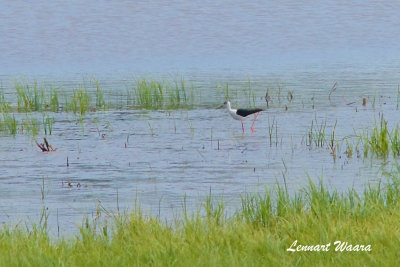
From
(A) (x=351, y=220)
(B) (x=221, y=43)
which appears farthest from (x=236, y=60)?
(A) (x=351, y=220)

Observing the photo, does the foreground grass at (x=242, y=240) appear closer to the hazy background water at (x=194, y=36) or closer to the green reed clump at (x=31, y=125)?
the green reed clump at (x=31, y=125)

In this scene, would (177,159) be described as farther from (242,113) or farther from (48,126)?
(48,126)

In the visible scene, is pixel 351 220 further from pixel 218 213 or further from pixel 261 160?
pixel 261 160

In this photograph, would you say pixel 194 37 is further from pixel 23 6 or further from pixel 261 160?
pixel 261 160

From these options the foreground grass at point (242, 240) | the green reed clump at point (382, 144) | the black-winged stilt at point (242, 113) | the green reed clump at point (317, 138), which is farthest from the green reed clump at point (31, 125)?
the foreground grass at point (242, 240)

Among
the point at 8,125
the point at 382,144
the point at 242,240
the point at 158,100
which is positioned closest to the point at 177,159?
the point at 382,144

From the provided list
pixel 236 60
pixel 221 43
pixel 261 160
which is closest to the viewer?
pixel 261 160

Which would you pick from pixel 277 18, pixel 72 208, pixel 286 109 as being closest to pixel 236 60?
pixel 286 109

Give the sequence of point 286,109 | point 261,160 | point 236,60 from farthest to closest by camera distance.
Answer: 1. point 236,60
2. point 286,109
3. point 261,160

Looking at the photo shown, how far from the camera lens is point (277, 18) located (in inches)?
2849

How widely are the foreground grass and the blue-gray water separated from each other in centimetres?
214

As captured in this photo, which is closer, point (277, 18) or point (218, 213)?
point (218, 213)

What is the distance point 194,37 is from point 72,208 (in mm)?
46237

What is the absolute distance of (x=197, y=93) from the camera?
31.8m
